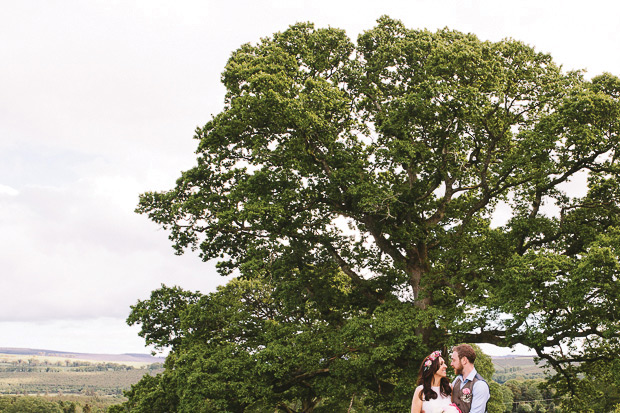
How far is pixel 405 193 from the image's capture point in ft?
64.5

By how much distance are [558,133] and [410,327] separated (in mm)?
7718

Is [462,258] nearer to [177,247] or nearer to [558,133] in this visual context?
[558,133]

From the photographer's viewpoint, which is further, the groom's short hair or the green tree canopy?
the green tree canopy

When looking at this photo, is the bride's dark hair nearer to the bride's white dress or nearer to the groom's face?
the bride's white dress

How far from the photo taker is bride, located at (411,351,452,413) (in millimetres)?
6223

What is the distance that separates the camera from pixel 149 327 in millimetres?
20422

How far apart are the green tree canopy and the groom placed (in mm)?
9799

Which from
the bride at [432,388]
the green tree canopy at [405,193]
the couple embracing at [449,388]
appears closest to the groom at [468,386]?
the couple embracing at [449,388]

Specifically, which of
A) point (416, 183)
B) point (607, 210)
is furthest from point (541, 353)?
point (416, 183)

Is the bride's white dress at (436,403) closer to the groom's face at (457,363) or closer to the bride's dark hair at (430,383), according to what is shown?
the bride's dark hair at (430,383)

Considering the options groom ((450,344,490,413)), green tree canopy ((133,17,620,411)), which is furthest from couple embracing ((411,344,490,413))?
green tree canopy ((133,17,620,411))

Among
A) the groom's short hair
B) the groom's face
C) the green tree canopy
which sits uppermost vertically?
the green tree canopy

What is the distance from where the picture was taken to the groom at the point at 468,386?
605cm

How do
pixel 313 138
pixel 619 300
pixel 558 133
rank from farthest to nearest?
1. pixel 313 138
2. pixel 558 133
3. pixel 619 300
